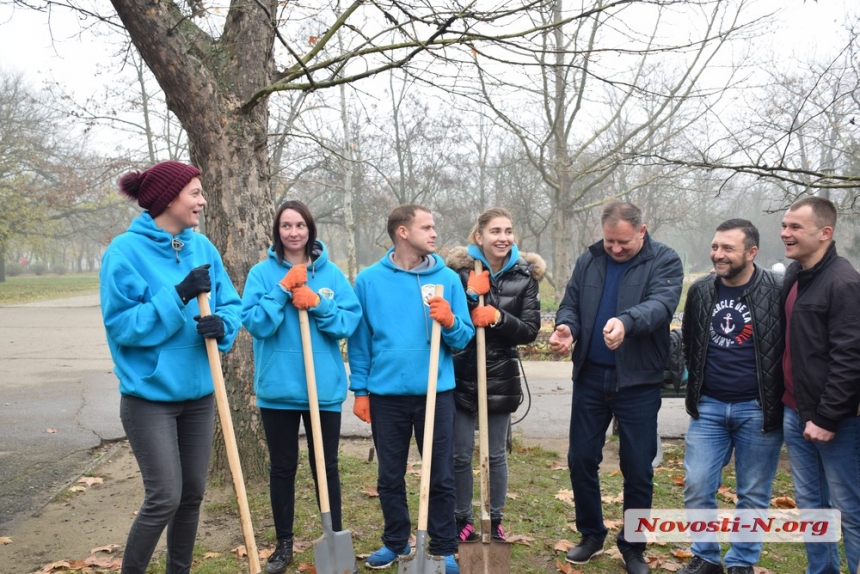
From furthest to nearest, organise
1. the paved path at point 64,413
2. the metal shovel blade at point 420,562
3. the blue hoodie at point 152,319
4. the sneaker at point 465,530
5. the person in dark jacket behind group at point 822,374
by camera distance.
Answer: the paved path at point 64,413
the sneaker at point 465,530
the metal shovel blade at point 420,562
the person in dark jacket behind group at point 822,374
the blue hoodie at point 152,319

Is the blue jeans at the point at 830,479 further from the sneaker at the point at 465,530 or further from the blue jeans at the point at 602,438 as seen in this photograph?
the sneaker at the point at 465,530

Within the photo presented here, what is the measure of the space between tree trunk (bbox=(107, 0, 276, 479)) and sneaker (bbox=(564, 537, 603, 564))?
7.69 feet

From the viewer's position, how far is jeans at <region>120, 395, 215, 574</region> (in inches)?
123

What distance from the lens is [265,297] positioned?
12.3ft

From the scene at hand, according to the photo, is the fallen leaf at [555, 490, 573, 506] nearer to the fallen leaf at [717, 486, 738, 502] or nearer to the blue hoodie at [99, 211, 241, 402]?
the fallen leaf at [717, 486, 738, 502]

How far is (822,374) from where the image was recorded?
346 centimetres

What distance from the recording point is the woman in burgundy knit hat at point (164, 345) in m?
3.11

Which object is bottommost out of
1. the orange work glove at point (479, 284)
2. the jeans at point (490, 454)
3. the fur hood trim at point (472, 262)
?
the jeans at point (490, 454)

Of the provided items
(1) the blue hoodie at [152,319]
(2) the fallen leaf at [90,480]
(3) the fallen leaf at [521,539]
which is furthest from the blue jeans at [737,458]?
(2) the fallen leaf at [90,480]

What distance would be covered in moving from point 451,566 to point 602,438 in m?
1.14

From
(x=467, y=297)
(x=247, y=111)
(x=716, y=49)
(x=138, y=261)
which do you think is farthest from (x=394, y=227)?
(x=716, y=49)

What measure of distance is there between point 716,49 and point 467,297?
37.9 feet

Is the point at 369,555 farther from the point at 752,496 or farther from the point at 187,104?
the point at 187,104

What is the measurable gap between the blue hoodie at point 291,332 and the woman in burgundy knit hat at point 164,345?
0.87 ft
